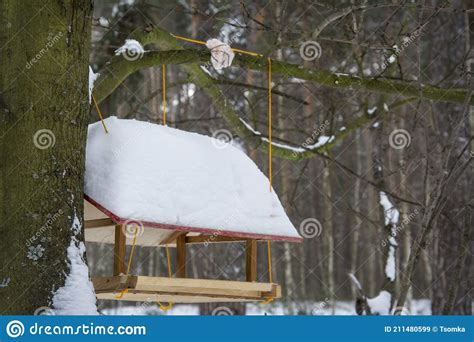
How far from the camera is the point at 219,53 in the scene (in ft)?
11.6

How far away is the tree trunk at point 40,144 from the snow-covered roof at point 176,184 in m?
0.18

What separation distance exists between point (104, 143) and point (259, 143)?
1.76 m

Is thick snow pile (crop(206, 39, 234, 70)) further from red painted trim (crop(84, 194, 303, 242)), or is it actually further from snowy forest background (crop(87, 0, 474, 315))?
red painted trim (crop(84, 194, 303, 242))

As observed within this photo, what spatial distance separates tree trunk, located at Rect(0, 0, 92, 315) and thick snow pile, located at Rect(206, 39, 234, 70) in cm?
77

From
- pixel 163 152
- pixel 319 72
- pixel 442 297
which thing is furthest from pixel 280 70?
pixel 442 297

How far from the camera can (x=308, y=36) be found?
4.25 m

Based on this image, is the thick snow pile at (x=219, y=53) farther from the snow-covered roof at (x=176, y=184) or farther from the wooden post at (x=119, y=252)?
the wooden post at (x=119, y=252)

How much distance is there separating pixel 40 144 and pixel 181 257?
1.19 meters

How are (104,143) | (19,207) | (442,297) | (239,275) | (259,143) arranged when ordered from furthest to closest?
(239,275)
(442,297)
(259,143)
(104,143)
(19,207)

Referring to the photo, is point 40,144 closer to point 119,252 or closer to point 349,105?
point 119,252

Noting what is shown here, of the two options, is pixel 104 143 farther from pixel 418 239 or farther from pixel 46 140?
Result: pixel 418 239

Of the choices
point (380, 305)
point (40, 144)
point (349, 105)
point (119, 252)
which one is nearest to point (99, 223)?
point (119, 252)

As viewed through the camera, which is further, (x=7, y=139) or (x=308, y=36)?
(x=308, y=36)

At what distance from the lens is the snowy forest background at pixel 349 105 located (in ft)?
14.9
